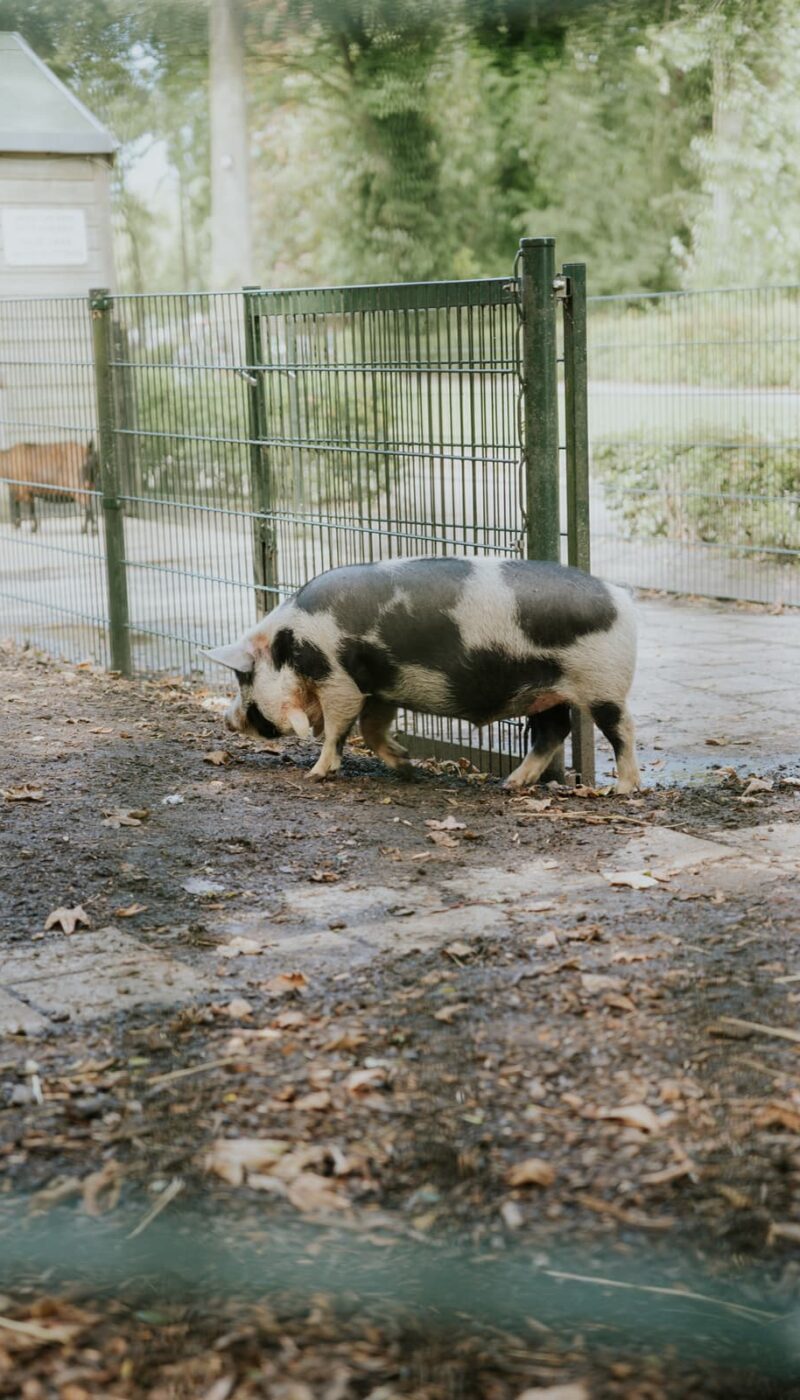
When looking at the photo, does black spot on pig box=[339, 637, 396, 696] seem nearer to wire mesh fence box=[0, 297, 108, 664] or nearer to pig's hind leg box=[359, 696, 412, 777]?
pig's hind leg box=[359, 696, 412, 777]

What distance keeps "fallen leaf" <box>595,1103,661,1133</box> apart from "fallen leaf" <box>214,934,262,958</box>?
45.2 inches

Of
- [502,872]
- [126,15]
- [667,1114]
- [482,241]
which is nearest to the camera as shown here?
[126,15]

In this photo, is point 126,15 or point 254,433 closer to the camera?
point 126,15

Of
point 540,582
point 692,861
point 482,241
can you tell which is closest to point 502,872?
point 692,861

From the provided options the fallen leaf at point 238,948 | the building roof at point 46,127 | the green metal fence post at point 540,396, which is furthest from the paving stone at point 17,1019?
the building roof at point 46,127

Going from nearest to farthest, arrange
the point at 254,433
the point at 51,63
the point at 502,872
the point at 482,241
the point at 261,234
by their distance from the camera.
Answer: the point at 51,63 → the point at 482,241 → the point at 502,872 → the point at 254,433 → the point at 261,234

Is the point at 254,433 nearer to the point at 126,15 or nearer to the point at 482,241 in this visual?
the point at 482,241

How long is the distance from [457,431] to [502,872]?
5.49ft

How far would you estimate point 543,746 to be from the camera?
4949 millimetres

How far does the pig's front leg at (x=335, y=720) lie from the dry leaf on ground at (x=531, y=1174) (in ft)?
9.55

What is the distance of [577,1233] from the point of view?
1.93m

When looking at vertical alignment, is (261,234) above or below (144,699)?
above

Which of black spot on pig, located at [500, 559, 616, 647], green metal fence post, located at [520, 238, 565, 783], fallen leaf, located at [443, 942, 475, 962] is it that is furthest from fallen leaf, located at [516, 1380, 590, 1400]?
green metal fence post, located at [520, 238, 565, 783]

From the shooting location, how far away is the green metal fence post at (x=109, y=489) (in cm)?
695
